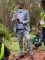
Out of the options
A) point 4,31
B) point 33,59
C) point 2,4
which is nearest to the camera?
point 33,59

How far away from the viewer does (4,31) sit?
12.9 meters

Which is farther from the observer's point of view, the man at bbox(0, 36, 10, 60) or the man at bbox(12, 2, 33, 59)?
the man at bbox(12, 2, 33, 59)

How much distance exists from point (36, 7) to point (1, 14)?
2.12 m

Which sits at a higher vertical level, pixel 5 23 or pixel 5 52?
pixel 5 52

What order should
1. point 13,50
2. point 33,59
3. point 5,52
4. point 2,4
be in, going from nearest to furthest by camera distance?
point 5,52
point 33,59
point 13,50
point 2,4

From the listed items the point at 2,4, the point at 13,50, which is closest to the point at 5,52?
the point at 13,50

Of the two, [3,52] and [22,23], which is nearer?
[3,52]

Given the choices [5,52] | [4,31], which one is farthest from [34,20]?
[5,52]

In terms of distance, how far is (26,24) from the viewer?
7.88 m

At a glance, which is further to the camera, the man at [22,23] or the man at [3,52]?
the man at [22,23]

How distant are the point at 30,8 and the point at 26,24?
8.47m

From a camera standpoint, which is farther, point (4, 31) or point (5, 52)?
point (4, 31)

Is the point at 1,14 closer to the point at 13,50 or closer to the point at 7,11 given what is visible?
the point at 7,11

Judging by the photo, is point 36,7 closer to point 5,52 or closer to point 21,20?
point 21,20
